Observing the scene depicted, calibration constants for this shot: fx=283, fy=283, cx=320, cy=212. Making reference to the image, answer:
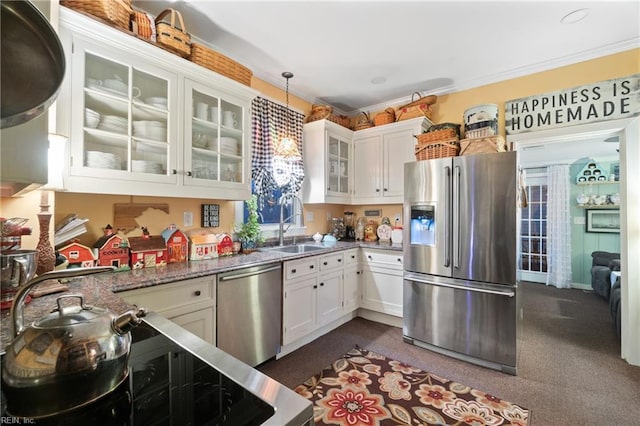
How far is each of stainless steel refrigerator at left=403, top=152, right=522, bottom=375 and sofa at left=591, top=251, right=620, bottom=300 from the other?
274 centimetres

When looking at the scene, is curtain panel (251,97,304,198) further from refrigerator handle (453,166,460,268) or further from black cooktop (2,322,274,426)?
black cooktop (2,322,274,426)

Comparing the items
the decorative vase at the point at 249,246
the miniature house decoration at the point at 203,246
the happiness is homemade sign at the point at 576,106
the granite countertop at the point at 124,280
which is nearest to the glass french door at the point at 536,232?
the happiness is homemade sign at the point at 576,106

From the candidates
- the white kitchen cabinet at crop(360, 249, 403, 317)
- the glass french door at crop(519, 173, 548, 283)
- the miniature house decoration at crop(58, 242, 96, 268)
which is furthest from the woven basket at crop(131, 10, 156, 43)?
the glass french door at crop(519, 173, 548, 283)

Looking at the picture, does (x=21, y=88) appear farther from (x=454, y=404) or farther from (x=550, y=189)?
(x=550, y=189)

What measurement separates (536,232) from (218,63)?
245 inches

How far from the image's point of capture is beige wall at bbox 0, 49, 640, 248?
1.77 m

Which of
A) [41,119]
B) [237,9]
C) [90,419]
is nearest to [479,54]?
[237,9]

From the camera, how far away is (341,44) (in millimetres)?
2494

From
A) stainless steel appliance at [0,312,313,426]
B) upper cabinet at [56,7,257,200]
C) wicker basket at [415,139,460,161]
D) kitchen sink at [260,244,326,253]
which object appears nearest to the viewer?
stainless steel appliance at [0,312,313,426]

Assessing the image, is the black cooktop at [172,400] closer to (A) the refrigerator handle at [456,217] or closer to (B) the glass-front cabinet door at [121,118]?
(B) the glass-front cabinet door at [121,118]

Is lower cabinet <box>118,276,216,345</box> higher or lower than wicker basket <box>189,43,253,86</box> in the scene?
lower

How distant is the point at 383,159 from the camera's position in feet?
11.7

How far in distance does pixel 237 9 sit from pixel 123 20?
2.46 feet

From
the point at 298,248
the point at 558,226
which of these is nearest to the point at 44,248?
the point at 298,248
